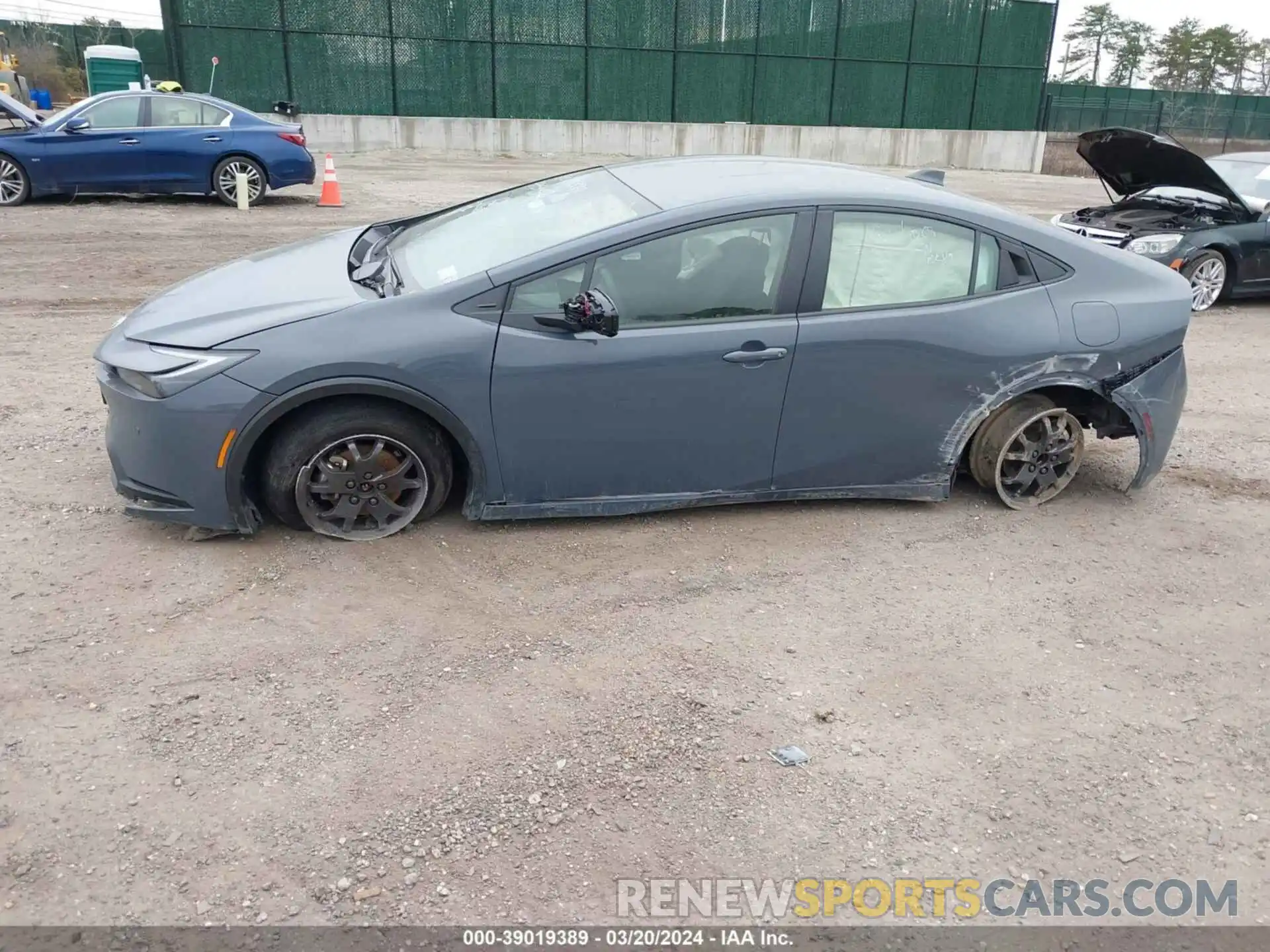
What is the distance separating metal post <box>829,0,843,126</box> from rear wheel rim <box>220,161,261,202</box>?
64.9ft

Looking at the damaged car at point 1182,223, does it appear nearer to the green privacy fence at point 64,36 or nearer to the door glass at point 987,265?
the door glass at point 987,265

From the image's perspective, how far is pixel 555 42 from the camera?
26.3 metres

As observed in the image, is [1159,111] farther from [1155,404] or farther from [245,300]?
[245,300]

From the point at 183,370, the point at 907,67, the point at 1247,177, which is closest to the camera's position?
the point at 183,370

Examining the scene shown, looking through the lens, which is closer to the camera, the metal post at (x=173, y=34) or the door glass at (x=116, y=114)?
the door glass at (x=116, y=114)

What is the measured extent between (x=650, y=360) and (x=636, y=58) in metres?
25.4

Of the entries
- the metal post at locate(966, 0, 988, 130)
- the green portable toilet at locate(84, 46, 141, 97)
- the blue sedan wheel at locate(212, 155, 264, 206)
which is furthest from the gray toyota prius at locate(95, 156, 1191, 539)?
the metal post at locate(966, 0, 988, 130)

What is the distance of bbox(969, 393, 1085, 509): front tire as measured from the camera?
487 centimetres

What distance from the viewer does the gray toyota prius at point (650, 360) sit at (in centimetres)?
404

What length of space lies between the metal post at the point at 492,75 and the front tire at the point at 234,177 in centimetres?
1358

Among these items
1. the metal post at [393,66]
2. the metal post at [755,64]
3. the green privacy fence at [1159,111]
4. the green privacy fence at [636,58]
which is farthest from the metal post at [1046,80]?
the metal post at [393,66]

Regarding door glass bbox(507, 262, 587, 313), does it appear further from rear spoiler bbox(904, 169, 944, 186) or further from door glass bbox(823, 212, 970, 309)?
rear spoiler bbox(904, 169, 944, 186)

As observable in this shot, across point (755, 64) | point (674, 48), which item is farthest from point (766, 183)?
point (755, 64)

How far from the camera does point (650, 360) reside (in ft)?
13.8
